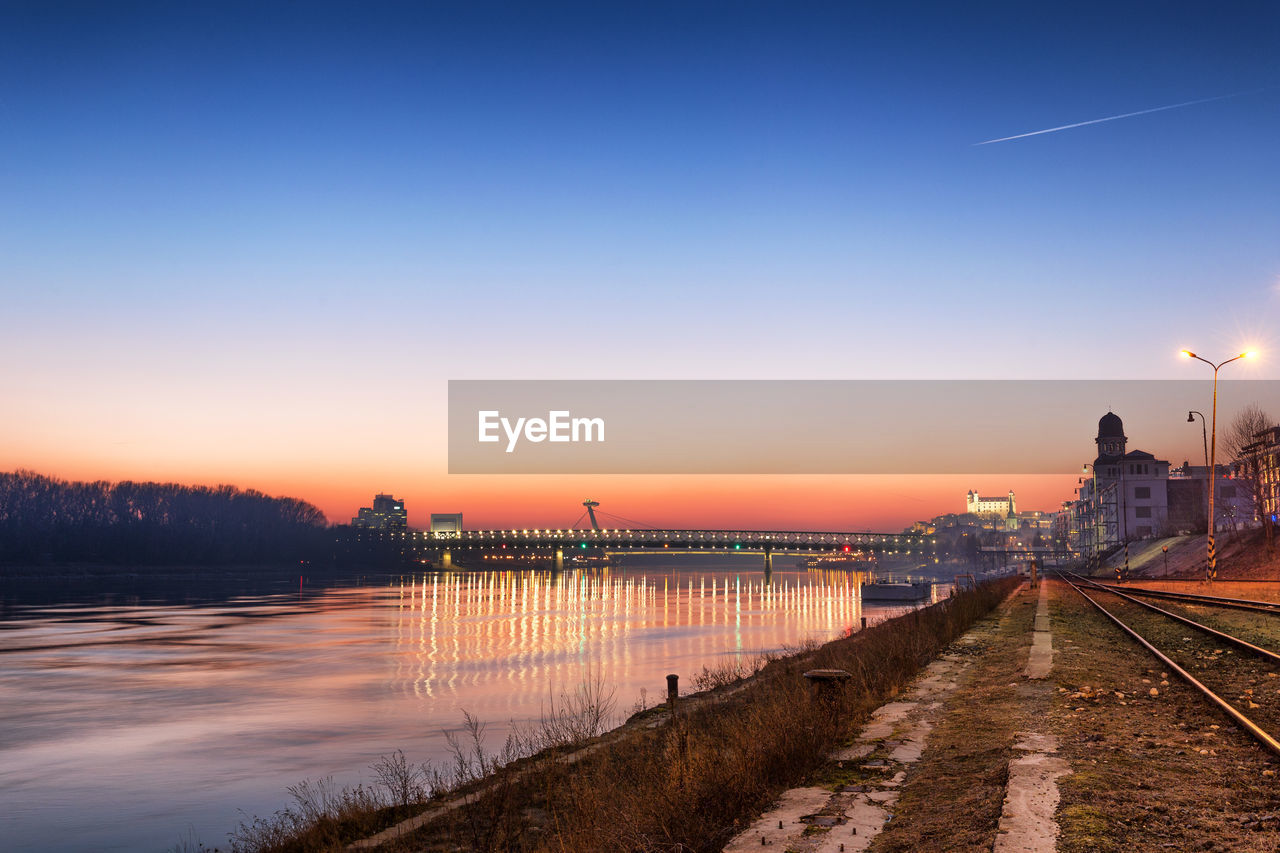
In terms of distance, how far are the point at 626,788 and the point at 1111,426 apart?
202 m

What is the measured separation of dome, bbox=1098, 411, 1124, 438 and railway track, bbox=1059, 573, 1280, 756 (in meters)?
172

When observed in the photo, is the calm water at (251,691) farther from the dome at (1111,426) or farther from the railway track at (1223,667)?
the dome at (1111,426)

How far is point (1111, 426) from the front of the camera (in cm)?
18950

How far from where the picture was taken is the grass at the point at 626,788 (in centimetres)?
952

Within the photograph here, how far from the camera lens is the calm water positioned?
19312 millimetres

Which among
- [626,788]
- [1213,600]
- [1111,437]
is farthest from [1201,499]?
[626,788]

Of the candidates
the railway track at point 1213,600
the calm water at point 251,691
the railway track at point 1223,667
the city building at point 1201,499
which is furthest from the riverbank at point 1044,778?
the city building at point 1201,499

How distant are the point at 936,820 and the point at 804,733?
155 inches

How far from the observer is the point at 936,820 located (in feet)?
28.8

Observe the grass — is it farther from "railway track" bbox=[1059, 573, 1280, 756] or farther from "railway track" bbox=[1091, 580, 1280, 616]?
"railway track" bbox=[1091, 580, 1280, 616]

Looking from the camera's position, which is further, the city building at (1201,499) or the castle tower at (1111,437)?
the castle tower at (1111,437)

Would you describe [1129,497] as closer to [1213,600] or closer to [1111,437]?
[1111,437]

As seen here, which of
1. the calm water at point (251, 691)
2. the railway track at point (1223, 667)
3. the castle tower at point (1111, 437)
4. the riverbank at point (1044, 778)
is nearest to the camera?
the riverbank at point (1044, 778)

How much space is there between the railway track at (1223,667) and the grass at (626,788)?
5317mm
